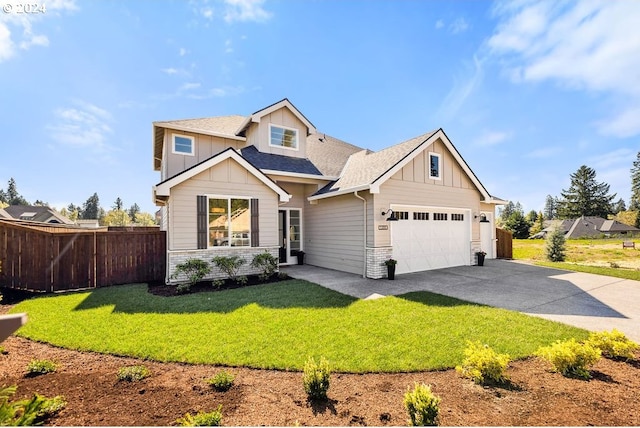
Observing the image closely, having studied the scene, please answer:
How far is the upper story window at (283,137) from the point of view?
13.1m

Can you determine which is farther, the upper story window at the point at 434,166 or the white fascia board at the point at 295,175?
the upper story window at the point at 434,166

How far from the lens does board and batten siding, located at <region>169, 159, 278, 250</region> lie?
29.3 ft

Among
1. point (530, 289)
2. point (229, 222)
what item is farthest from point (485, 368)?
point (229, 222)

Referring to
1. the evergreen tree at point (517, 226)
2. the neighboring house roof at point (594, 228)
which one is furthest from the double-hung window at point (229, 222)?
the neighboring house roof at point (594, 228)

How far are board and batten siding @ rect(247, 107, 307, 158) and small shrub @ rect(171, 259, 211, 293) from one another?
245 inches

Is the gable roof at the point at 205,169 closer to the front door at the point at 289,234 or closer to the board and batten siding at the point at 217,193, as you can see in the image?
the board and batten siding at the point at 217,193

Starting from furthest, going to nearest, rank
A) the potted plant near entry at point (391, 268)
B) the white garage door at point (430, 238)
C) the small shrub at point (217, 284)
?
the white garage door at point (430, 238) → the potted plant near entry at point (391, 268) → the small shrub at point (217, 284)

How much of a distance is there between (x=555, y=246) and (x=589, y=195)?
6230cm

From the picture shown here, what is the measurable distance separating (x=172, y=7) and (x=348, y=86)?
28.3 ft

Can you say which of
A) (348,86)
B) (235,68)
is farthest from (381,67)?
(235,68)

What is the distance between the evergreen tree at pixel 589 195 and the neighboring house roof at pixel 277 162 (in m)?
73.5

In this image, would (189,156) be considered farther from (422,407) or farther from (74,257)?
(422,407)

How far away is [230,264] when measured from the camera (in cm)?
919

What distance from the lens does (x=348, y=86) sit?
13.6 meters
